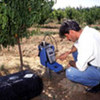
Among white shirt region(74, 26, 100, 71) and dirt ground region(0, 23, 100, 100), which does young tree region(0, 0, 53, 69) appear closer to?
dirt ground region(0, 23, 100, 100)

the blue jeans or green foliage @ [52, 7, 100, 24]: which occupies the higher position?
green foliage @ [52, 7, 100, 24]

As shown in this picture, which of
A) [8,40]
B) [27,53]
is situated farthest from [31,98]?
[27,53]

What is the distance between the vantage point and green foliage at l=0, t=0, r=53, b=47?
8.93 feet

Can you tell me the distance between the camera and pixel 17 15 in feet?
9.35

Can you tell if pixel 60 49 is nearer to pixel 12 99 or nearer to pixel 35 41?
pixel 35 41

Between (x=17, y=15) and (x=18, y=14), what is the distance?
29mm

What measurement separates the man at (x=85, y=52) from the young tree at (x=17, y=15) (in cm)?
77

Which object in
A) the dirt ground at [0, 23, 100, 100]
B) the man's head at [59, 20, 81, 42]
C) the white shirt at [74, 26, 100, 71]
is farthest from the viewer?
the dirt ground at [0, 23, 100, 100]

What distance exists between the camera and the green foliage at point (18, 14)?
107 inches

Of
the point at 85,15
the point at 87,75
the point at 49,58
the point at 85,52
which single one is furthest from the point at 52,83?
the point at 85,15

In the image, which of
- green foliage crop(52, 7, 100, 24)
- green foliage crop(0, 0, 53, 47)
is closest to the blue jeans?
green foliage crop(0, 0, 53, 47)

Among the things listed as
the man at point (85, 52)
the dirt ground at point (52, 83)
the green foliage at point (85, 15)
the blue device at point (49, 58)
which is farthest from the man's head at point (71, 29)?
the green foliage at point (85, 15)

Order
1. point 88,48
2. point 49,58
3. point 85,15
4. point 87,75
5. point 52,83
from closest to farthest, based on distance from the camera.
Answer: point 88,48 → point 87,75 → point 49,58 → point 52,83 → point 85,15

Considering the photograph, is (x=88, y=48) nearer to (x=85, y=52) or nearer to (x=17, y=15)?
(x=85, y=52)
